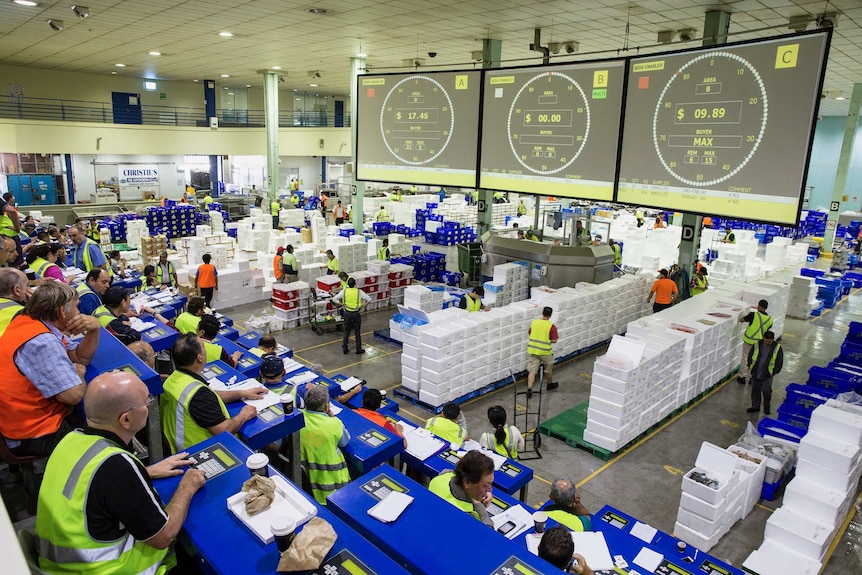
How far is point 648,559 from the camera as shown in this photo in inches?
174

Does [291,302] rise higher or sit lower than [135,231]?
lower

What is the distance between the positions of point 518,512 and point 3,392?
3.53 metres

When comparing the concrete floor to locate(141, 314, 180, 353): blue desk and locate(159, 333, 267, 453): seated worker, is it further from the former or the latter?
locate(141, 314, 180, 353): blue desk

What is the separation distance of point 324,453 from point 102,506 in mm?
1830

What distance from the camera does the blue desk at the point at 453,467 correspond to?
15.3 ft

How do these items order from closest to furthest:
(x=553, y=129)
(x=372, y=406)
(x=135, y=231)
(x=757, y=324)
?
(x=372, y=406) < (x=757, y=324) < (x=553, y=129) < (x=135, y=231)

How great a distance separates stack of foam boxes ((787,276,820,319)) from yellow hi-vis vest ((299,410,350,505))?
54.1 ft

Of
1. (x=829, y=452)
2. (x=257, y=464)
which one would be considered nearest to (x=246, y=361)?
(x=257, y=464)

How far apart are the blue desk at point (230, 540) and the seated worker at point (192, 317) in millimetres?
4543

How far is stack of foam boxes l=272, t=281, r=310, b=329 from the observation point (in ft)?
42.9

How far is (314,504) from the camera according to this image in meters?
2.58

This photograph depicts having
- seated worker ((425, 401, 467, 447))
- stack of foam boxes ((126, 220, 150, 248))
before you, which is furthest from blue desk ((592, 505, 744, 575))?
stack of foam boxes ((126, 220, 150, 248))

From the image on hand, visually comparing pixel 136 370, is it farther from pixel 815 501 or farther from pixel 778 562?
pixel 815 501

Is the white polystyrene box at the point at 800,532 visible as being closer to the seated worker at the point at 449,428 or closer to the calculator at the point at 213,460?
the seated worker at the point at 449,428
